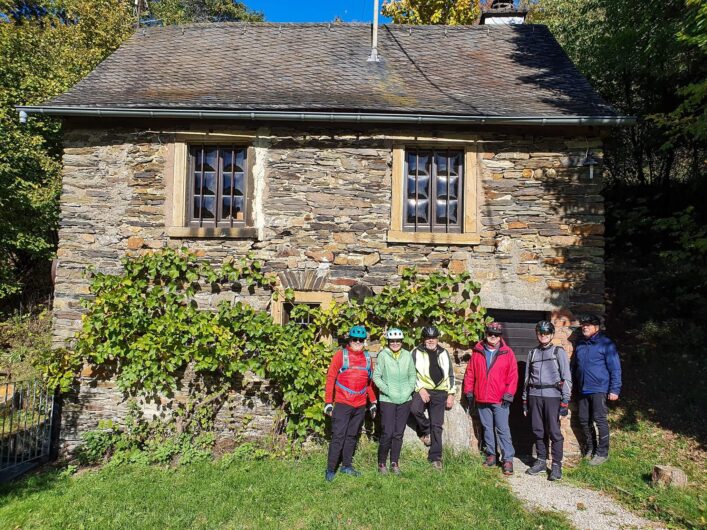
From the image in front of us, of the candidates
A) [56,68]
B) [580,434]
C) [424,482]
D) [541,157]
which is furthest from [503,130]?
[56,68]

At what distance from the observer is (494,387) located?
5.30m

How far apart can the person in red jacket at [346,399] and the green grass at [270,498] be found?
0.79 ft

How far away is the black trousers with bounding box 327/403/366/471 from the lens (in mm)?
4992

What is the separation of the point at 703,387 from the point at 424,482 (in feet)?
16.4

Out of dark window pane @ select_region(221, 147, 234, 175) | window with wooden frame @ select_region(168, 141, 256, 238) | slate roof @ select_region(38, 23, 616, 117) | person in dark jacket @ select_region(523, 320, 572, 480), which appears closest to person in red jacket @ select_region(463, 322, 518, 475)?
person in dark jacket @ select_region(523, 320, 572, 480)

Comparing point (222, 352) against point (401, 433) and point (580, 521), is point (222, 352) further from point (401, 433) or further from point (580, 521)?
point (580, 521)

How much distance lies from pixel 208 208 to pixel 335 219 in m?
1.89

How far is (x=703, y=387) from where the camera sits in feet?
22.1

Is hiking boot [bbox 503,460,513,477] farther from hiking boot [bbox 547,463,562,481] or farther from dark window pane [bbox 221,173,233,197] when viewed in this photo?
dark window pane [bbox 221,173,233,197]

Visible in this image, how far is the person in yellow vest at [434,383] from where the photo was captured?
532 cm

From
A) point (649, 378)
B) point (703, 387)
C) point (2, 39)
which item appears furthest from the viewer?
point (2, 39)

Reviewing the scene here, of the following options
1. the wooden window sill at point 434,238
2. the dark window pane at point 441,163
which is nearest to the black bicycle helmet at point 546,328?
the wooden window sill at point 434,238

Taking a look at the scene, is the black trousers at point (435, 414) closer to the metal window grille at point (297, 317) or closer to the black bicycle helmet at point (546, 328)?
the black bicycle helmet at point (546, 328)

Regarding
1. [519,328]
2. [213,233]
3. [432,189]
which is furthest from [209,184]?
[519,328]
